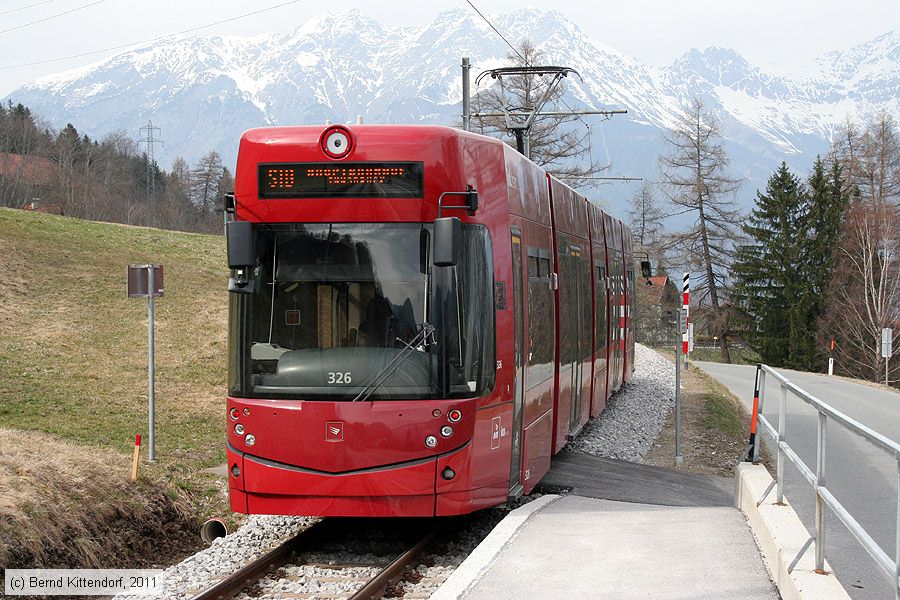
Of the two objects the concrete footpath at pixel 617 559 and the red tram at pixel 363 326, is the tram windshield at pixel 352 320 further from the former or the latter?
the concrete footpath at pixel 617 559

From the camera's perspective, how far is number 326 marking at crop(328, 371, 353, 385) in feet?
29.9

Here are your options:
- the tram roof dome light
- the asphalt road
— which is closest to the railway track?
the asphalt road

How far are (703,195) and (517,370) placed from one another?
58.6 m

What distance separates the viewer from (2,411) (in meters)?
20.3

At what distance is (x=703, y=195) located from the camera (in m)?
66.7

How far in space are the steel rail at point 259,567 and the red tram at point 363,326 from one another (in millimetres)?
448

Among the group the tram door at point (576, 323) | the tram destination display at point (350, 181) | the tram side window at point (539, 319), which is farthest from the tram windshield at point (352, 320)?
the tram door at point (576, 323)

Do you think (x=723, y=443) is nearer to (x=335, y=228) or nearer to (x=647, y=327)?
(x=335, y=228)

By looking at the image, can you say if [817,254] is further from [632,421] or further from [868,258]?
[632,421]

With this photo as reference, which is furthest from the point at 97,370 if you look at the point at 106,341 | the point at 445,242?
the point at 445,242

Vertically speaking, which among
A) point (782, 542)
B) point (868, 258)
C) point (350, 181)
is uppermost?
point (868, 258)

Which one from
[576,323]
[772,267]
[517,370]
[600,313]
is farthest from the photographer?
[772,267]

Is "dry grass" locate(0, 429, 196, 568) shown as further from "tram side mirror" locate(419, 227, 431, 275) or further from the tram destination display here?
"tram side mirror" locate(419, 227, 431, 275)

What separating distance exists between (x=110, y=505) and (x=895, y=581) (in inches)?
374
